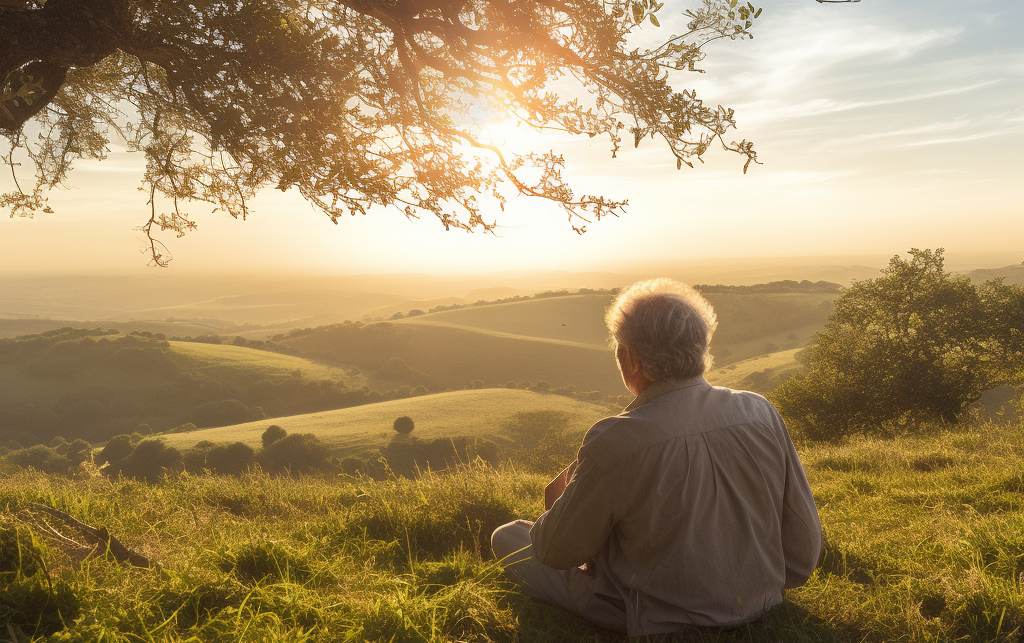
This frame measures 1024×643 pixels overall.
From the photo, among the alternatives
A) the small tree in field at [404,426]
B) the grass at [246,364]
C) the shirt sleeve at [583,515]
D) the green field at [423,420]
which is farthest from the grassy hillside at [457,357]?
the shirt sleeve at [583,515]

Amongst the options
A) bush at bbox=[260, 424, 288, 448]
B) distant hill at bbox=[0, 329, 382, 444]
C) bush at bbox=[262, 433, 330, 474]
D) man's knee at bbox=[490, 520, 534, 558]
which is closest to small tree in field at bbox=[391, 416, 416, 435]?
bush at bbox=[262, 433, 330, 474]

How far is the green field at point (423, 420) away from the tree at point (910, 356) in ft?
81.5

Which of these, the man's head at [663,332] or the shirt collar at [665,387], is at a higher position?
the man's head at [663,332]

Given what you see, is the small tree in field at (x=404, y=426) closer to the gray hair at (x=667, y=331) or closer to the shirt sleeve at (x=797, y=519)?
the shirt sleeve at (x=797, y=519)

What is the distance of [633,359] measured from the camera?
9.91 feet

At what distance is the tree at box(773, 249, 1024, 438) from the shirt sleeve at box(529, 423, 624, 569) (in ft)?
81.1

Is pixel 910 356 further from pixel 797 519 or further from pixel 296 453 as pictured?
pixel 296 453

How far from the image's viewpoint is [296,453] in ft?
136

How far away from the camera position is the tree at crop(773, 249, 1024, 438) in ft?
80.0

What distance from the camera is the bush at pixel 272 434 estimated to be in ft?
146

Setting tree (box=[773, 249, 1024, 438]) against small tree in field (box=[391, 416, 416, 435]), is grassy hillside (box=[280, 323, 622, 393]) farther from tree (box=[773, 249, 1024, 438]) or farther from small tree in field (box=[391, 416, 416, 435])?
tree (box=[773, 249, 1024, 438])

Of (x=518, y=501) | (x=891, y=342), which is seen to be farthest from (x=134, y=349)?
(x=518, y=501)

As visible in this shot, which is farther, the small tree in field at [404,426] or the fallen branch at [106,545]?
the small tree in field at [404,426]

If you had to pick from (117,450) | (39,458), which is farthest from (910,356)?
(39,458)
